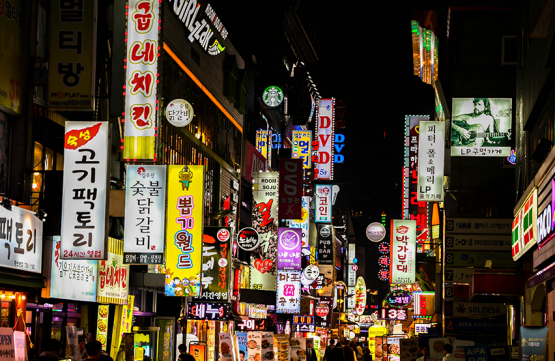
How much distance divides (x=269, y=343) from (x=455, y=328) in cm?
683

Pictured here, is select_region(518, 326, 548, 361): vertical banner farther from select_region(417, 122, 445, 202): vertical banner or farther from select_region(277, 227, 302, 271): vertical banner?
select_region(277, 227, 302, 271): vertical banner

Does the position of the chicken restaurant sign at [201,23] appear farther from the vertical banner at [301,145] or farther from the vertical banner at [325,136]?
the vertical banner at [325,136]

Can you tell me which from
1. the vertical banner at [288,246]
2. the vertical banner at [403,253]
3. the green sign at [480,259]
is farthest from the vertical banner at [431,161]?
the vertical banner at [288,246]

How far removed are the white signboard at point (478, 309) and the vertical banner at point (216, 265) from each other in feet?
27.4

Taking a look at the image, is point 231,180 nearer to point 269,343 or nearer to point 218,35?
point 218,35

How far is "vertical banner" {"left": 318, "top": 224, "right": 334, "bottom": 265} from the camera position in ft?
239

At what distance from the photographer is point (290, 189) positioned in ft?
127

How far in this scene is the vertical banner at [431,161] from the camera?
31.1 meters

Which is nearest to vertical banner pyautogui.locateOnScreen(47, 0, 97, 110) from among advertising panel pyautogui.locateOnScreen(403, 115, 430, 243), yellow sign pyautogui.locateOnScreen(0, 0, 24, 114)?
yellow sign pyautogui.locateOnScreen(0, 0, 24, 114)

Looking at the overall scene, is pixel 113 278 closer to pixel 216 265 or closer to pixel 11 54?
pixel 216 265

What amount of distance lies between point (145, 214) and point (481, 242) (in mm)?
12195

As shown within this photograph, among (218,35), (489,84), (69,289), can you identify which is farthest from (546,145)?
(218,35)

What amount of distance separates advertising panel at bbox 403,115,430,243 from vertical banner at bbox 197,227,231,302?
1815 cm

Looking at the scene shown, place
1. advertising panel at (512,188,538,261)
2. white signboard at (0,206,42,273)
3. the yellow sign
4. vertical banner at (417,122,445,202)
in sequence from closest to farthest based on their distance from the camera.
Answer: advertising panel at (512,188,538,261)
white signboard at (0,206,42,273)
the yellow sign
vertical banner at (417,122,445,202)
